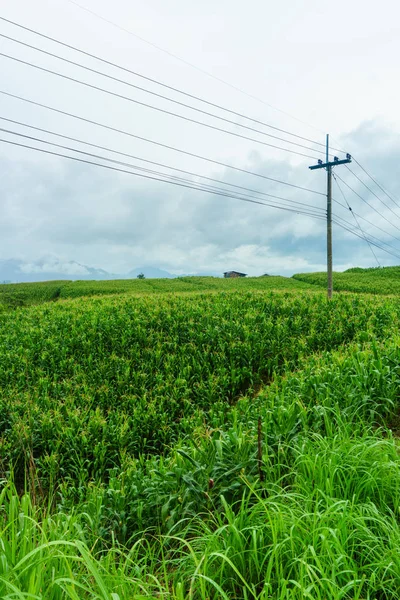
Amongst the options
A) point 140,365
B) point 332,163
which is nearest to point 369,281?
point 332,163

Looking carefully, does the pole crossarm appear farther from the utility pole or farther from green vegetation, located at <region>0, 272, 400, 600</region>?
green vegetation, located at <region>0, 272, 400, 600</region>

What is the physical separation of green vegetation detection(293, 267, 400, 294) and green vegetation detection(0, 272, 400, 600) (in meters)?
19.7

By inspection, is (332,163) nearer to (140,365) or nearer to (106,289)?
(140,365)

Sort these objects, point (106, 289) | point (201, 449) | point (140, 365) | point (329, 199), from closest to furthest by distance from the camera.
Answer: point (201, 449), point (140, 365), point (329, 199), point (106, 289)

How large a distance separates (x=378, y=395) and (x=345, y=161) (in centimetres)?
1646

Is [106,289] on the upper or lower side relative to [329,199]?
lower

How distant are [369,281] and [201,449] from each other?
120 ft

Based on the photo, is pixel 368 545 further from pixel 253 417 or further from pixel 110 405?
pixel 110 405

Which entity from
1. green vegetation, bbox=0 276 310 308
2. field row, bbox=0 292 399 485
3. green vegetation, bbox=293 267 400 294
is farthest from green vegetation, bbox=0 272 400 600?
green vegetation, bbox=293 267 400 294

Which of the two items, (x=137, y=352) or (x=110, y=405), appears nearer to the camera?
(x=110, y=405)

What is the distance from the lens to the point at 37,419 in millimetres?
8453

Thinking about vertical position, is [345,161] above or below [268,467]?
above

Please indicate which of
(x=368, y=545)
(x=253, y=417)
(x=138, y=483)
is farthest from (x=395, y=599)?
(x=253, y=417)

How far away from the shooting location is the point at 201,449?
4820mm
